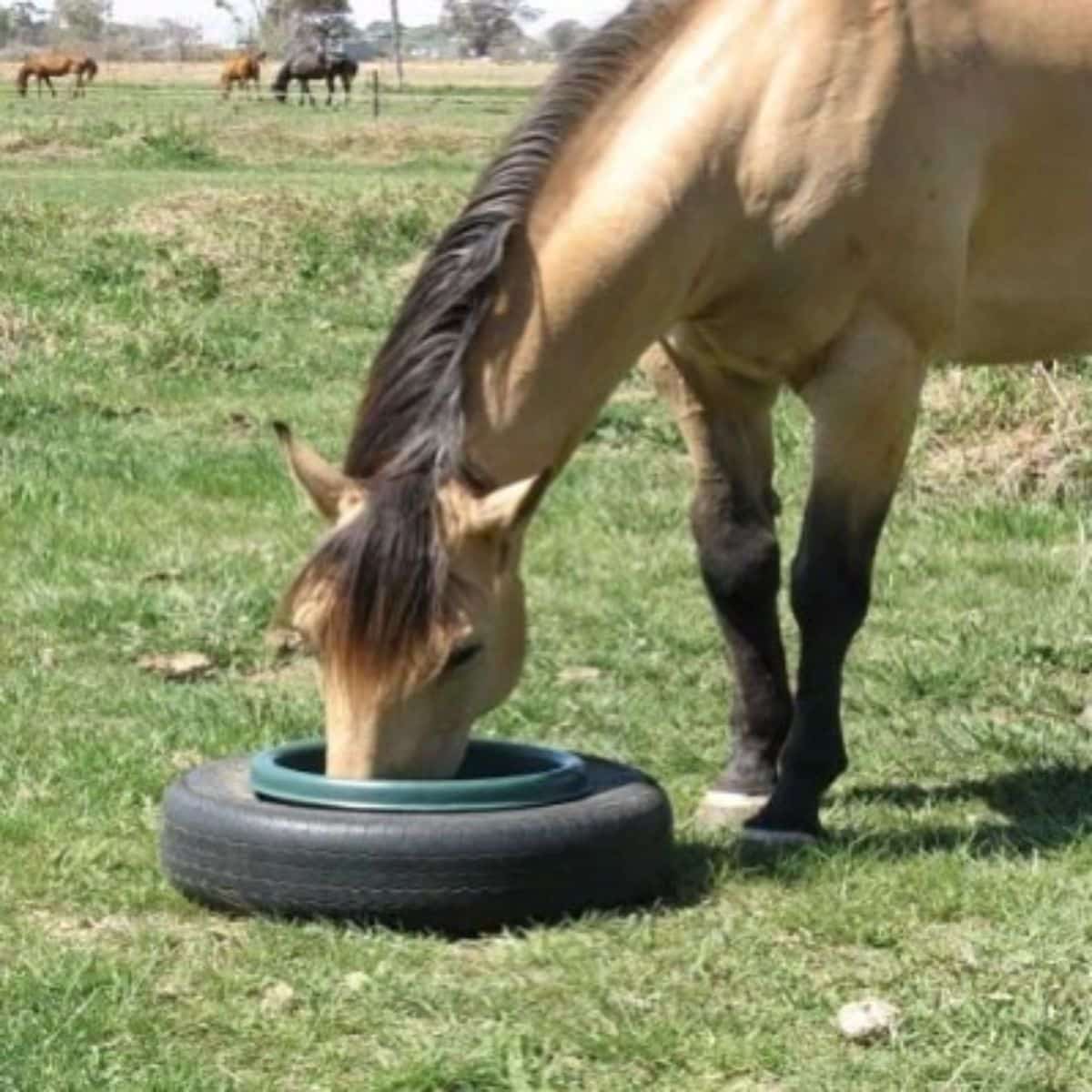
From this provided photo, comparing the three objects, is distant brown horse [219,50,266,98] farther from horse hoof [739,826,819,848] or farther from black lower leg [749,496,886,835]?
horse hoof [739,826,819,848]

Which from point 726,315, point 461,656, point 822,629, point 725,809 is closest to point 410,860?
point 461,656

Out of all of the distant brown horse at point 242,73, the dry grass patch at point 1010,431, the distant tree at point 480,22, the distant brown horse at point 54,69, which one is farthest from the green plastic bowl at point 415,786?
the distant tree at point 480,22

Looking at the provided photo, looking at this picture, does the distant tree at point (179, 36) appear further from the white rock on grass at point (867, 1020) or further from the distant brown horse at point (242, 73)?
the white rock on grass at point (867, 1020)

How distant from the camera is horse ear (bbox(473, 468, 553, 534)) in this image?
5.05 m

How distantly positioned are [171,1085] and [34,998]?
484 millimetres

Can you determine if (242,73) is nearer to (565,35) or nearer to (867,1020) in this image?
(565,35)

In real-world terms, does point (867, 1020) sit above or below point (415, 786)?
below

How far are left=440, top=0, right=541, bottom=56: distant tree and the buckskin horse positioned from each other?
281 ft

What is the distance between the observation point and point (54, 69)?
2445 inches

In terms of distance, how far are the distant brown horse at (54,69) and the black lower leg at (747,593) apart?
180 feet

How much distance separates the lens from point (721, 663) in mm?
7480

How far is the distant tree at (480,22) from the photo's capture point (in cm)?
9938

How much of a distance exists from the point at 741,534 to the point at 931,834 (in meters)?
0.98

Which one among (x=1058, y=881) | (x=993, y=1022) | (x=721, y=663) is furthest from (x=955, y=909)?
Result: (x=721, y=663)
